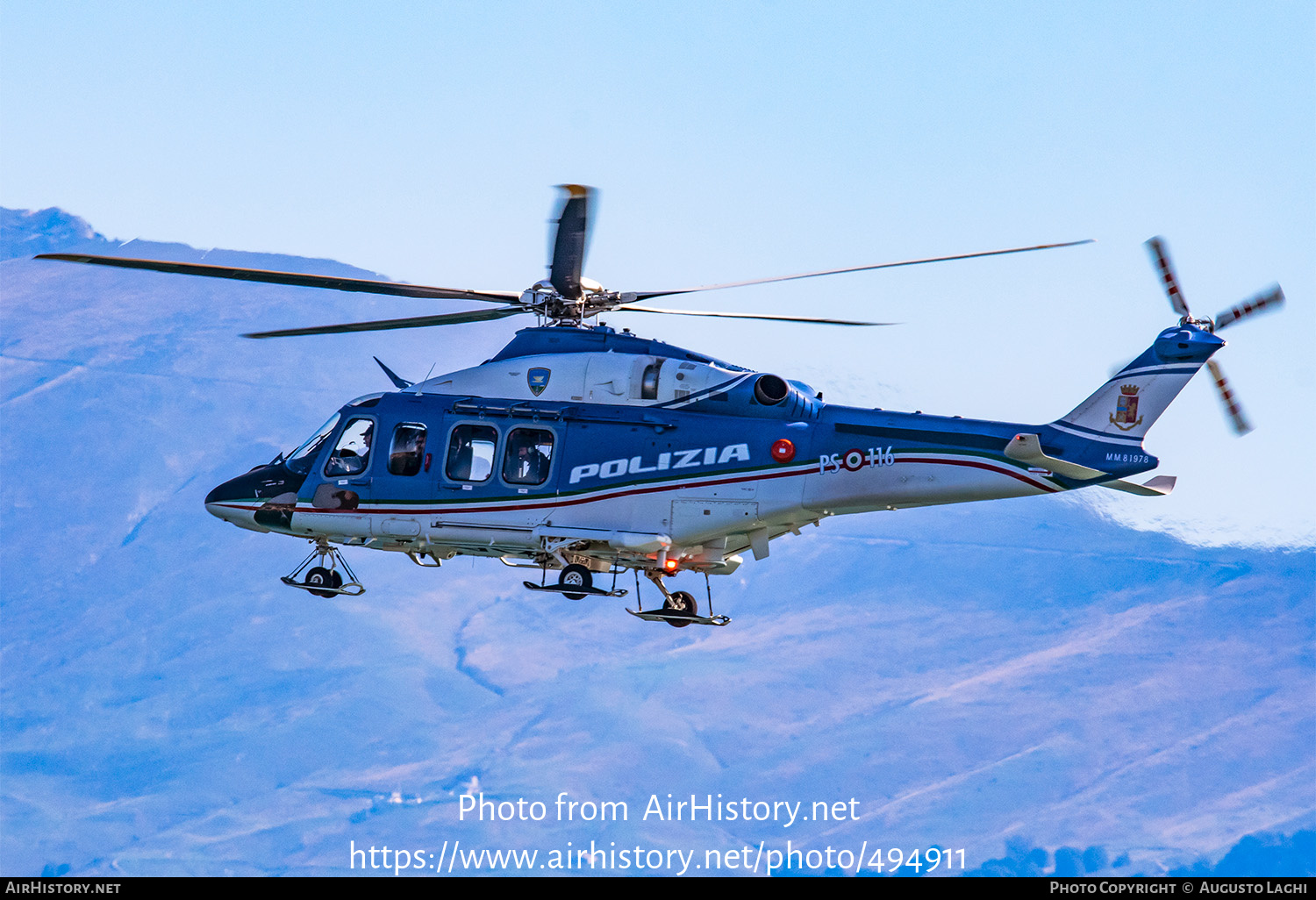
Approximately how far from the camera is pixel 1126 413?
21562mm

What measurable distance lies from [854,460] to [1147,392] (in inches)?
162

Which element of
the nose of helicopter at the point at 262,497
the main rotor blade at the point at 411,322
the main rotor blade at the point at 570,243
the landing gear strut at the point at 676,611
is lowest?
the landing gear strut at the point at 676,611

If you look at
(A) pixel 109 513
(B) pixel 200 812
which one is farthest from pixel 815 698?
(A) pixel 109 513

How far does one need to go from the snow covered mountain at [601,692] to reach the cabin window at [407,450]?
4243 centimetres

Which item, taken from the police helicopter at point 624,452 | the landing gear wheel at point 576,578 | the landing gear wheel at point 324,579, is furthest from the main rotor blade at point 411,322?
the landing gear wheel at point 576,578

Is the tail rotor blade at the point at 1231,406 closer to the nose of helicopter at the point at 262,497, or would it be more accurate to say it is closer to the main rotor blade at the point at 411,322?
the main rotor blade at the point at 411,322

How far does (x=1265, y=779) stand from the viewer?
7850 cm

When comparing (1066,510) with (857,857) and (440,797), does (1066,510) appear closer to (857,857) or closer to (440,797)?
(857,857)

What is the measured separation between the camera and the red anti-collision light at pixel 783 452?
22.1 m

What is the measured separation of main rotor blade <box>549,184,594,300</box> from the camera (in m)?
21.1

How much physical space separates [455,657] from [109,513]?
3075 centimetres

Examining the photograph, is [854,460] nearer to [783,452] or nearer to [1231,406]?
[783,452]

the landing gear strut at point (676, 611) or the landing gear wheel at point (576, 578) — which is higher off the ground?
the landing gear wheel at point (576, 578)

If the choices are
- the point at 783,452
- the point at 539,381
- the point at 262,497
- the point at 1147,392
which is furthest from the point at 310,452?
the point at 1147,392
